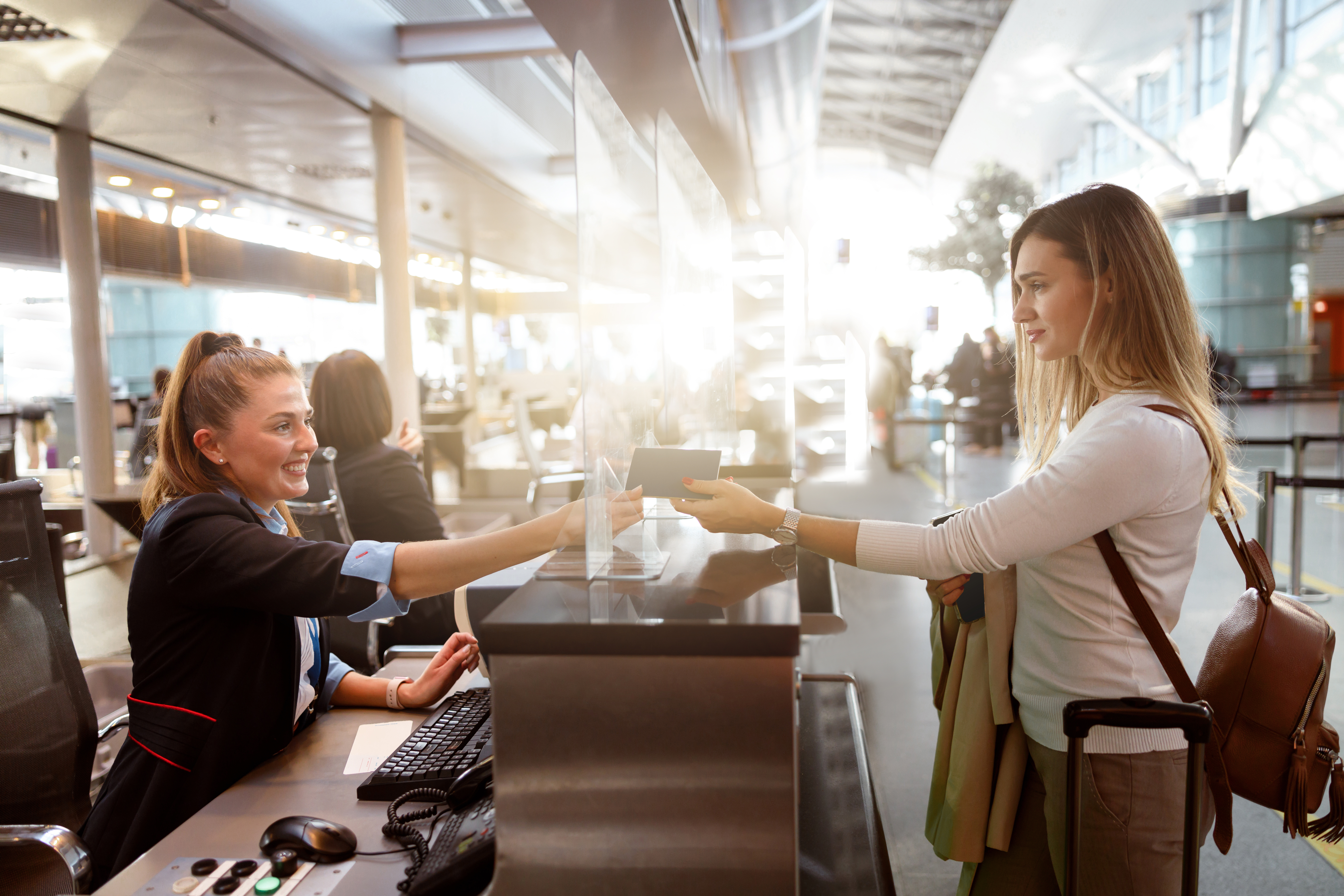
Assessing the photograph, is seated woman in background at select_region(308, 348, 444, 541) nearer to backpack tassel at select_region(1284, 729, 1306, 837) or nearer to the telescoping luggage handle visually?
the telescoping luggage handle

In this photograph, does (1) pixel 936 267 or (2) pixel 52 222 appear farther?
(1) pixel 936 267

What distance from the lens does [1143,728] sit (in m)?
1.02

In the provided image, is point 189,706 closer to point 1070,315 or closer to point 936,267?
point 1070,315

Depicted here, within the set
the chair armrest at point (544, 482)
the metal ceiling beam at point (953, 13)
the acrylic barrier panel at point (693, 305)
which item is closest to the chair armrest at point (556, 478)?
the chair armrest at point (544, 482)

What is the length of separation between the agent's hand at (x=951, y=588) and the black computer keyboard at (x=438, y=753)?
2.49ft

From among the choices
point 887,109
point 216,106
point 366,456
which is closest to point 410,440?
point 366,456

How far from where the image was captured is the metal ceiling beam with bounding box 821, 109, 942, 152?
22234 mm

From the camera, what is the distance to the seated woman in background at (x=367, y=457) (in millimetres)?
2801

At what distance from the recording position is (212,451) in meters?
1.38

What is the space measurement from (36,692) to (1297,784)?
2.09 m

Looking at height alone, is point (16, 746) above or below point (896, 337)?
below

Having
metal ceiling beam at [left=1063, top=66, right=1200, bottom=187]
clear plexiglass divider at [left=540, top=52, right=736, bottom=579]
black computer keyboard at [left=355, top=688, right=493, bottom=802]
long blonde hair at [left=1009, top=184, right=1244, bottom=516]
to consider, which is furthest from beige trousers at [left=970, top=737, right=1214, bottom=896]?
metal ceiling beam at [left=1063, top=66, right=1200, bottom=187]

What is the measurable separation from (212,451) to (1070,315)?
4.59 feet

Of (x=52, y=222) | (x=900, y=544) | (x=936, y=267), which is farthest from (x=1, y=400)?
(x=936, y=267)
